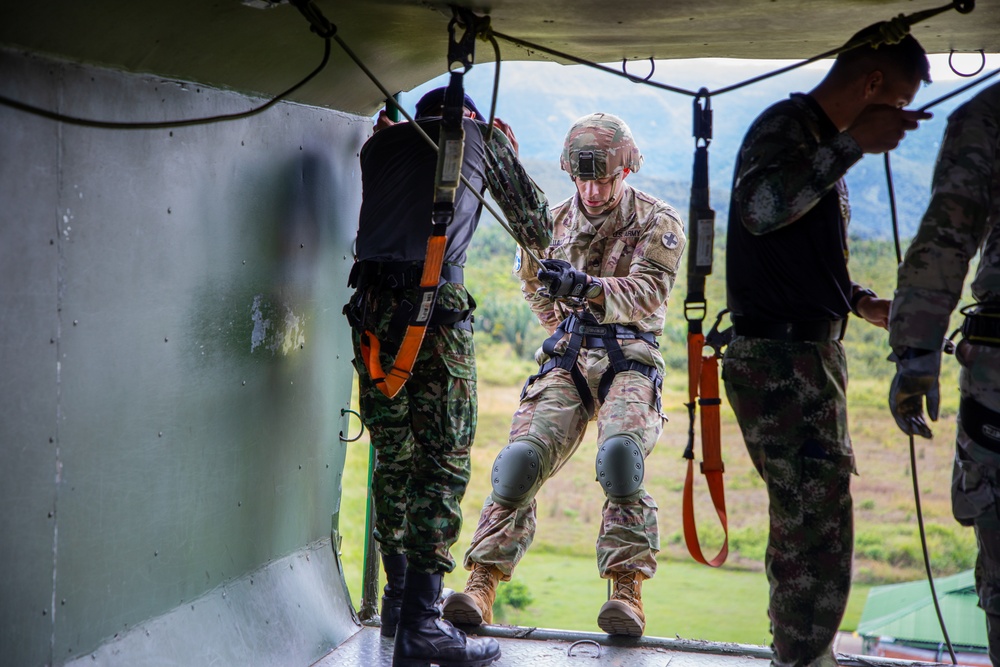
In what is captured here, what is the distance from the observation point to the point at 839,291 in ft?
8.18

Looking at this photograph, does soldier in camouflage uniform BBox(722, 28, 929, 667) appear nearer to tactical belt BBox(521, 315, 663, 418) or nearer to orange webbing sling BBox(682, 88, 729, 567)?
orange webbing sling BBox(682, 88, 729, 567)

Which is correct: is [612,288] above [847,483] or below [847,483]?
above

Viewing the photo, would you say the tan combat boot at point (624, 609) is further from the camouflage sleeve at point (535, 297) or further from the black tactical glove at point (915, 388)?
the black tactical glove at point (915, 388)

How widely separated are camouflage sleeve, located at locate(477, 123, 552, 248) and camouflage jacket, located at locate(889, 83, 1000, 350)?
1.33 metres

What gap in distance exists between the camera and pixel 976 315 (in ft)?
7.23

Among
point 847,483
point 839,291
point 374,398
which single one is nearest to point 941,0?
point 839,291

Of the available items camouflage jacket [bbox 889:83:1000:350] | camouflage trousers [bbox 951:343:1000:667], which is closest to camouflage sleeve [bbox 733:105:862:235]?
camouflage jacket [bbox 889:83:1000:350]

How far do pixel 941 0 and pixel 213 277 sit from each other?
2185mm

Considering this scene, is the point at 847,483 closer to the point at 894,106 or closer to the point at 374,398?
the point at 894,106

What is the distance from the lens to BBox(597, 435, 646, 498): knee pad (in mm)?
3367

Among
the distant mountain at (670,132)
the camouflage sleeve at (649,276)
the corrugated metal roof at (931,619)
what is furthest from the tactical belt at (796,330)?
the distant mountain at (670,132)

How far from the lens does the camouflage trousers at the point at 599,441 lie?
349cm

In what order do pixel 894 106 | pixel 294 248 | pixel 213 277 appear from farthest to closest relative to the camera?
pixel 294 248 → pixel 213 277 → pixel 894 106

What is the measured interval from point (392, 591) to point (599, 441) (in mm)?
905
